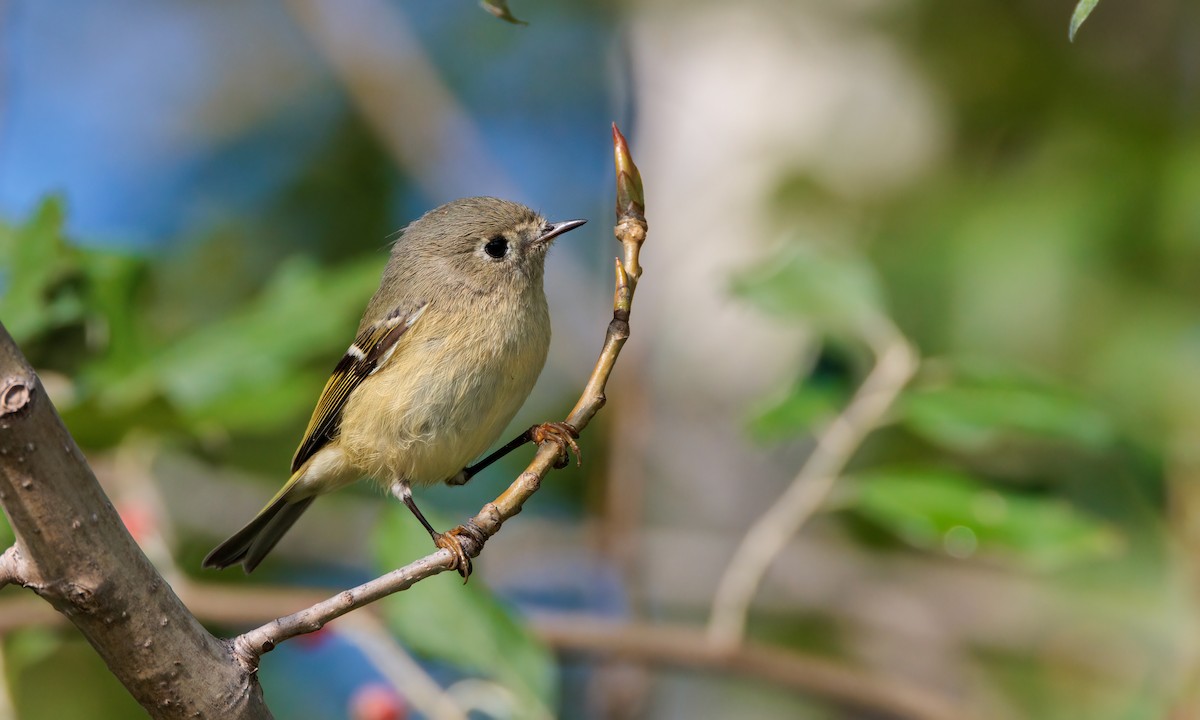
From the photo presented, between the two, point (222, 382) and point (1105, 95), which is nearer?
point (222, 382)

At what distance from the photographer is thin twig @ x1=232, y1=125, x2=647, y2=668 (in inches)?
52.4

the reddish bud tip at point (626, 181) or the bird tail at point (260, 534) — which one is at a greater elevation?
the reddish bud tip at point (626, 181)

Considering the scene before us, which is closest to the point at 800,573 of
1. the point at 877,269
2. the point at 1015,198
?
the point at 877,269

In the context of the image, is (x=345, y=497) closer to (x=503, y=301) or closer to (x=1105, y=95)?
(x=503, y=301)

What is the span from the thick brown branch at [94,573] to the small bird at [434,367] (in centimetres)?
90

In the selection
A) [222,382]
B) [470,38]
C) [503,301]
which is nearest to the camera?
[503,301]

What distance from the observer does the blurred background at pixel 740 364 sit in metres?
2.67

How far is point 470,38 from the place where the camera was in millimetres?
5824

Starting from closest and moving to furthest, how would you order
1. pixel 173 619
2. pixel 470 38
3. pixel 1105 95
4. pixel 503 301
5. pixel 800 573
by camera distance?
1. pixel 173 619
2. pixel 503 301
3. pixel 800 573
4. pixel 1105 95
5. pixel 470 38

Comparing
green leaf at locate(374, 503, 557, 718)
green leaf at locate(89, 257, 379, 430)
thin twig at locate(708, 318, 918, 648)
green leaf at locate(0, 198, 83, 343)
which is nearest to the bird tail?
green leaf at locate(89, 257, 379, 430)

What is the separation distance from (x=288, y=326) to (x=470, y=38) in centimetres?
338

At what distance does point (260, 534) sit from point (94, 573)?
147 centimetres

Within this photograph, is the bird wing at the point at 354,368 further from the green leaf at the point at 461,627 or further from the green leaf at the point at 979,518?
the green leaf at the point at 979,518

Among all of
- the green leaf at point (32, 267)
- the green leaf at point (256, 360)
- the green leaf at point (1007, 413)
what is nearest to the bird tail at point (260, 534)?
the green leaf at point (256, 360)
